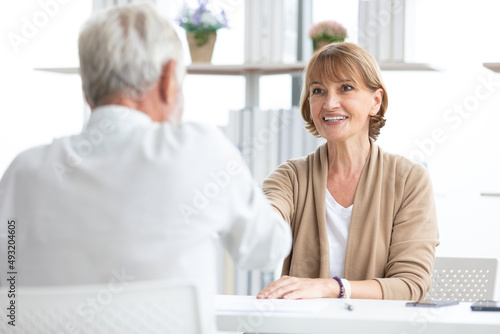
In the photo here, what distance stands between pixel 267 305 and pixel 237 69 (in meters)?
1.99

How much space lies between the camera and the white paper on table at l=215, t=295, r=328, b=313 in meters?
1.50

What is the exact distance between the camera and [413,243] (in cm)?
197

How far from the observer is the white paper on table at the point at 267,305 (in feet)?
4.93

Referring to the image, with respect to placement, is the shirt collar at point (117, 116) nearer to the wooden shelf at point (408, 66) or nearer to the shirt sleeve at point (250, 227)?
the shirt sleeve at point (250, 227)

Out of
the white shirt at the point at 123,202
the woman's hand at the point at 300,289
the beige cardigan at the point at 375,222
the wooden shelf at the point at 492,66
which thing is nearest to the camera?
the white shirt at the point at 123,202

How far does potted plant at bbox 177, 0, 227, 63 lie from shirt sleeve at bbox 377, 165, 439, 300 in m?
1.49

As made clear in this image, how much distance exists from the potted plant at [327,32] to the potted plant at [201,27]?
453mm

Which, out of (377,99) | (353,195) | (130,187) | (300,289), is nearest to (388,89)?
(377,99)

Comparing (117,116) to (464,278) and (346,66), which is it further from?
(464,278)

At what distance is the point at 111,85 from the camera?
1.22 meters

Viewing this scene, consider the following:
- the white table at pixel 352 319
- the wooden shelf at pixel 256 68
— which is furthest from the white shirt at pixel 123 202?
the wooden shelf at pixel 256 68

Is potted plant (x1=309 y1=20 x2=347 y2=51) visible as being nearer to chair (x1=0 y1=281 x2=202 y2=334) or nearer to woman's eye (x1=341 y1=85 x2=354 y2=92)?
woman's eye (x1=341 y1=85 x2=354 y2=92)

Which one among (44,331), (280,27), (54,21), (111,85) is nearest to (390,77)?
(280,27)

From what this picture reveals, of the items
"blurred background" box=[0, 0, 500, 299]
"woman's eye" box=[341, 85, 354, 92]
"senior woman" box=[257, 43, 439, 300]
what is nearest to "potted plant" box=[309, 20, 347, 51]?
"blurred background" box=[0, 0, 500, 299]
